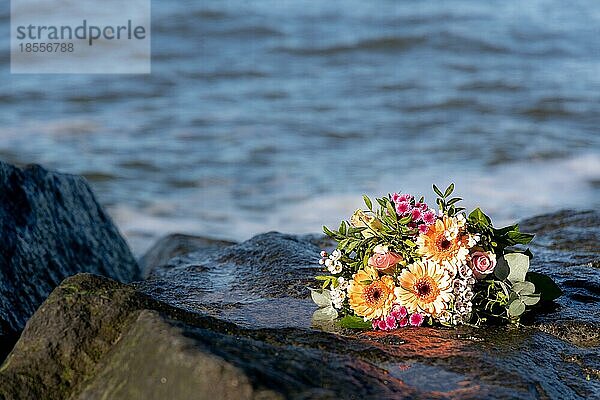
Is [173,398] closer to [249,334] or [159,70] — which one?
[249,334]

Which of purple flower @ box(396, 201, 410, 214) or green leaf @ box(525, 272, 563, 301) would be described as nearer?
purple flower @ box(396, 201, 410, 214)

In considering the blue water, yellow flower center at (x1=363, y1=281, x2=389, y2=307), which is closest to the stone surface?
yellow flower center at (x1=363, y1=281, x2=389, y2=307)

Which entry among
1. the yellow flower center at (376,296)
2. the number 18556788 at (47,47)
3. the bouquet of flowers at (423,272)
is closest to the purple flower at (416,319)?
the bouquet of flowers at (423,272)

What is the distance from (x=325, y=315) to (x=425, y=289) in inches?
16.0

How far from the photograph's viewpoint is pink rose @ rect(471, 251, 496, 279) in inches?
128

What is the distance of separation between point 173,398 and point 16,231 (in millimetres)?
2614

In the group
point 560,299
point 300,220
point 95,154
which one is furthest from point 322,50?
point 560,299

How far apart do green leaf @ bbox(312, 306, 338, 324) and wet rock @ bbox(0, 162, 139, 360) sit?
4.77ft

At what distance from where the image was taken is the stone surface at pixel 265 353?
2.43 meters

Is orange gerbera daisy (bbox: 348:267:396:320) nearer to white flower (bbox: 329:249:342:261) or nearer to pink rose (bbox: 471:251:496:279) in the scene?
white flower (bbox: 329:249:342:261)

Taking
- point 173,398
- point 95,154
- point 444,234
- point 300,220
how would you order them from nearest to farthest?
point 173,398
point 444,234
point 300,220
point 95,154

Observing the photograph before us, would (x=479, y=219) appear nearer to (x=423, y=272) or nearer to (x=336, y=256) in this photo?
(x=423, y=272)

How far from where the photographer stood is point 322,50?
15820 millimetres

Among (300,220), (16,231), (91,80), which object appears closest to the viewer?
(16,231)
